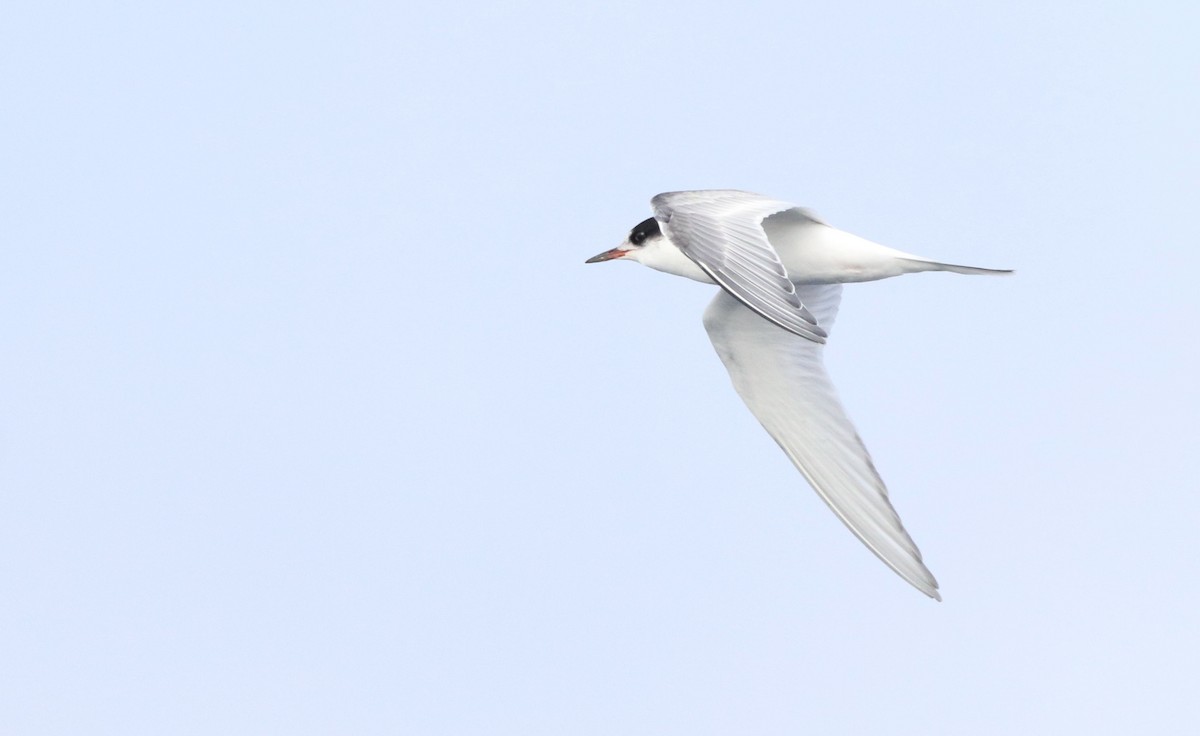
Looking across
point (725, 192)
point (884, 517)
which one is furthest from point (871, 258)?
point (884, 517)

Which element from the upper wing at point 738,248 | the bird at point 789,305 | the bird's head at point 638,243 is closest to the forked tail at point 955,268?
the bird at point 789,305

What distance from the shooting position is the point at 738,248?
9438 mm

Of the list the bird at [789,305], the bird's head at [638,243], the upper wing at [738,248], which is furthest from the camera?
the bird's head at [638,243]

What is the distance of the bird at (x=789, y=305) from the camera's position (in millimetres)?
9258

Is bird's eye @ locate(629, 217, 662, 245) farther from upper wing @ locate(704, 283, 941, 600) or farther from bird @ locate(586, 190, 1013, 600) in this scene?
upper wing @ locate(704, 283, 941, 600)

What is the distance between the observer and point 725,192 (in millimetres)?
10891

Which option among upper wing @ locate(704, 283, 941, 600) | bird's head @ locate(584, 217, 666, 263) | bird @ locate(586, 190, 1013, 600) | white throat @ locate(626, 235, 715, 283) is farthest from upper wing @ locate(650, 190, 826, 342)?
upper wing @ locate(704, 283, 941, 600)

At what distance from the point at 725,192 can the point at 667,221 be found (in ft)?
4.06

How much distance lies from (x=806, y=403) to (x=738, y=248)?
3150mm

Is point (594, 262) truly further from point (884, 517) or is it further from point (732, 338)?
point (884, 517)

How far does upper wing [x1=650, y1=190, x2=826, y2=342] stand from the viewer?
874 cm

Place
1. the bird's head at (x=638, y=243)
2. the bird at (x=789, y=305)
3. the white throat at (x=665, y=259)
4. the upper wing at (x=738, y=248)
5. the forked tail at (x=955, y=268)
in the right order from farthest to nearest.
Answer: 1. the bird's head at (x=638, y=243)
2. the white throat at (x=665, y=259)
3. the forked tail at (x=955, y=268)
4. the bird at (x=789, y=305)
5. the upper wing at (x=738, y=248)

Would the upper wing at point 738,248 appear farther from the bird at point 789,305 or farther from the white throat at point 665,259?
the white throat at point 665,259

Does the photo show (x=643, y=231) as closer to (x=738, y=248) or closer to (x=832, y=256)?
(x=832, y=256)
